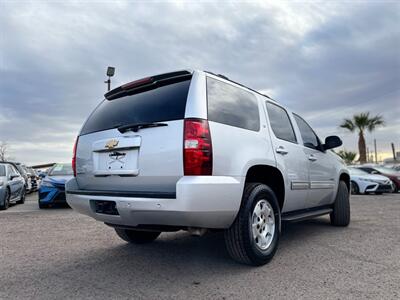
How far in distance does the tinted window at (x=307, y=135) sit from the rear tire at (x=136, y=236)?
2460 mm

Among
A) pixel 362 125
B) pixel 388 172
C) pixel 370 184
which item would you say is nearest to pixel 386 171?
pixel 388 172

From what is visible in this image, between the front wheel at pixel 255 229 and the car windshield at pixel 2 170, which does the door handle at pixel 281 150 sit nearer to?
the front wheel at pixel 255 229

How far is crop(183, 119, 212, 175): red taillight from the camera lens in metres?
2.73

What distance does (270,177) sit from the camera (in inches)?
152

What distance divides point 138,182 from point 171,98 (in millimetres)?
822

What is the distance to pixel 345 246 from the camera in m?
4.23

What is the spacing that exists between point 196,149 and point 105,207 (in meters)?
1.10

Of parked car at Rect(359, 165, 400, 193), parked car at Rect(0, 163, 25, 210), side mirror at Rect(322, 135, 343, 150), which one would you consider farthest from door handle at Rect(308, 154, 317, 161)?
parked car at Rect(359, 165, 400, 193)

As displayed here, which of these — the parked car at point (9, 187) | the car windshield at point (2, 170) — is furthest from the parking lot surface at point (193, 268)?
the car windshield at point (2, 170)

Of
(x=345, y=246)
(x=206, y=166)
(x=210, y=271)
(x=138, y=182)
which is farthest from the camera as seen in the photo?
(x=345, y=246)

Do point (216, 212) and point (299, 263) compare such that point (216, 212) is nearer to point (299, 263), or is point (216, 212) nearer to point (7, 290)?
point (299, 263)

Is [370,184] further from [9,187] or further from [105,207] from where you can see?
[105,207]

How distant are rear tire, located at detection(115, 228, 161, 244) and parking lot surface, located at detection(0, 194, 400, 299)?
0.10 m

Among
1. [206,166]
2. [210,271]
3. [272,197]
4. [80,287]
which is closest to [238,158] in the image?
[206,166]
